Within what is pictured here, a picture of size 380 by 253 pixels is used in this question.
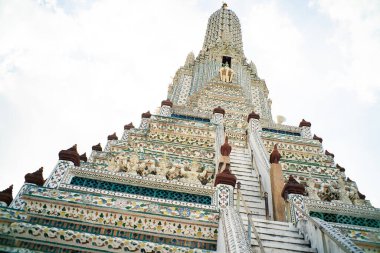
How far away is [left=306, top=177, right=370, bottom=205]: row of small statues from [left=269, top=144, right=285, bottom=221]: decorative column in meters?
1.32

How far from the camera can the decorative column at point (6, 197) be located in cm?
726

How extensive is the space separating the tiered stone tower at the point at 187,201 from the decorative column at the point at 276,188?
1.1 inches

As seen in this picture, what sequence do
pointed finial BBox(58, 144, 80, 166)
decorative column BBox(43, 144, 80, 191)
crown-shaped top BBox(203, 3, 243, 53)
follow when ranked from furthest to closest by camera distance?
crown-shaped top BBox(203, 3, 243, 53), pointed finial BBox(58, 144, 80, 166), decorative column BBox(43, 144, 80, 191)

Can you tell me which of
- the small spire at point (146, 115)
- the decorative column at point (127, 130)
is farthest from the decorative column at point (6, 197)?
the small spire at point (146, 115)

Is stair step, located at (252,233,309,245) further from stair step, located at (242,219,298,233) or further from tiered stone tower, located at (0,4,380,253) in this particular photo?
stair step, located at (242,219,298,233)

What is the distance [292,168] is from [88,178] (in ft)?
20.8

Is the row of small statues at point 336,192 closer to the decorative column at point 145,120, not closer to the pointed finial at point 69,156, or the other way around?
the decorative column at point 145,120

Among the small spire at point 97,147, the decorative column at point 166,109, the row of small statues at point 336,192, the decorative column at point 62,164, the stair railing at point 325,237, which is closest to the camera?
the stair railing at point 325,237

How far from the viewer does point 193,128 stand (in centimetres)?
1250

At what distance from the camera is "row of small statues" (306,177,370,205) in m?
9.94

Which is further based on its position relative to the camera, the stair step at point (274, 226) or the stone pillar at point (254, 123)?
the stone pillar at point (254, 123)

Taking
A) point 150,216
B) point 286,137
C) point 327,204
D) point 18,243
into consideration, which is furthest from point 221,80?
point 18,243

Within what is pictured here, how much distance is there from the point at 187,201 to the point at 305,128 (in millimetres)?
8323

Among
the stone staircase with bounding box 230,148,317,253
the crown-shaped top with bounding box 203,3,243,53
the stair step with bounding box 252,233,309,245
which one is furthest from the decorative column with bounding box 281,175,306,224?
the crown-shaped top with bounding box 203,3,243,53
